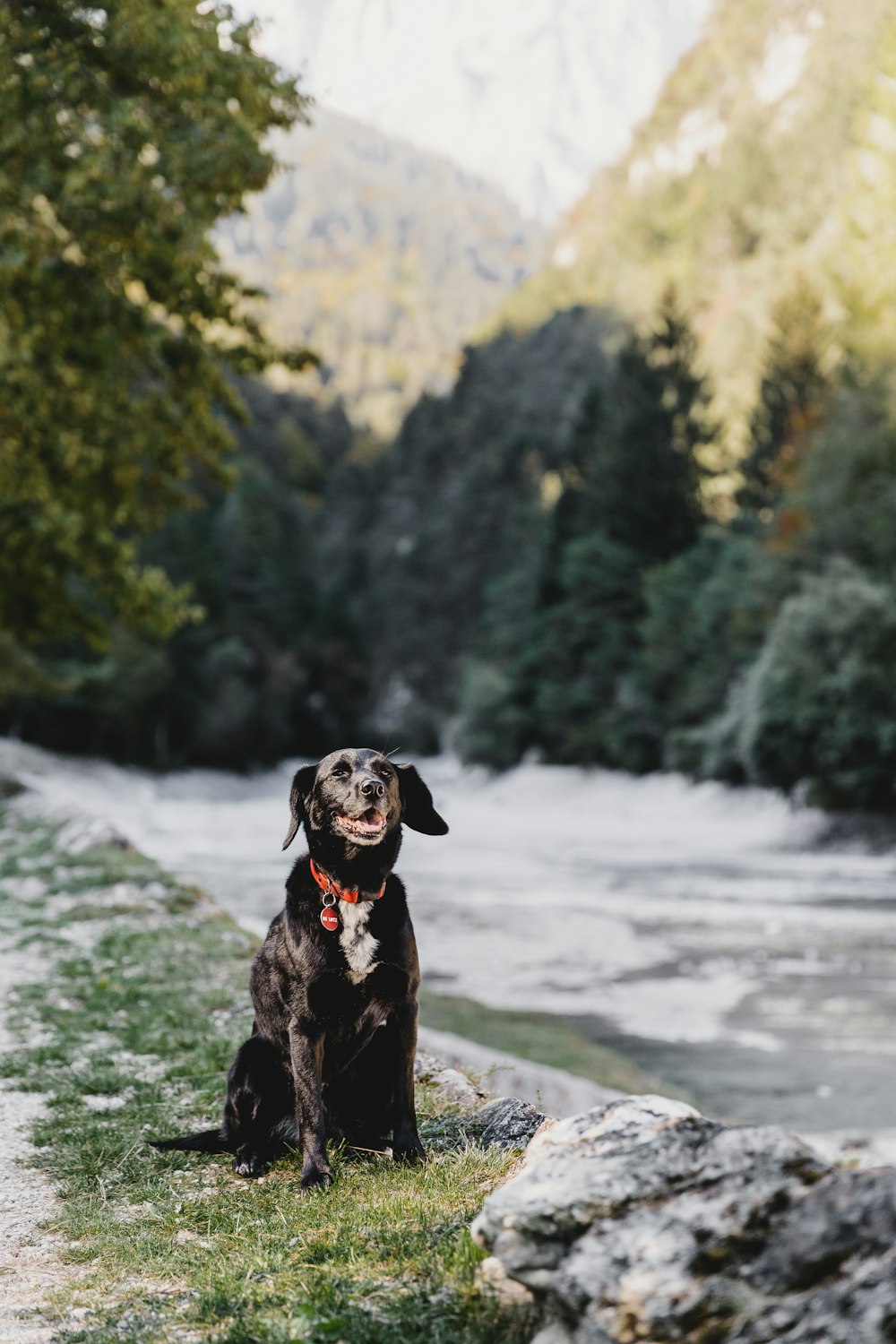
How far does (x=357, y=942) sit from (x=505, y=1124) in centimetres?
103

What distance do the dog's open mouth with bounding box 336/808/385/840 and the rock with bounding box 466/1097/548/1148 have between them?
1.27 m

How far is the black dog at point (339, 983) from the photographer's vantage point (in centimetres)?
425

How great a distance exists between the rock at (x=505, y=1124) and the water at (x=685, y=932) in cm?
635

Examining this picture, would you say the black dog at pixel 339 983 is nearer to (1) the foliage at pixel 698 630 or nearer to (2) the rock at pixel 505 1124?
(2) the rock at pixel 505 1124

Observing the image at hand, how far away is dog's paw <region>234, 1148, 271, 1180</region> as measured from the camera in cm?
456

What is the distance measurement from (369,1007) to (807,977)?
544 inches

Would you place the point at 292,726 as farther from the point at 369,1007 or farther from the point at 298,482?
the point at 369,1007

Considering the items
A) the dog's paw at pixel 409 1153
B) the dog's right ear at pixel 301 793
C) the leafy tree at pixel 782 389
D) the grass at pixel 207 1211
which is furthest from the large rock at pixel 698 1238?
→ the leafy tree at pixel 782 389

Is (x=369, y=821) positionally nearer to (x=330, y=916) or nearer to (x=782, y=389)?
(x=330, y=916)

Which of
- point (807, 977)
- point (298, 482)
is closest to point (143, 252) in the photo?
point (807, 977)

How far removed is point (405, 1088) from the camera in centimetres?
445

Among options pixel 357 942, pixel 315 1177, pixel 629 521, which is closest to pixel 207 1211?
pixel 315 1177

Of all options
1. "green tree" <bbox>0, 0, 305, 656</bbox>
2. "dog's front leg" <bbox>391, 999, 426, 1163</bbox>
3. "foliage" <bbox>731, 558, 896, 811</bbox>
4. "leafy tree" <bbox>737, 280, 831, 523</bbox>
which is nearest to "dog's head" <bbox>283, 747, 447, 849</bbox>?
"dog's front leg" <bbox>391, 999, 426, 1163</bbox>

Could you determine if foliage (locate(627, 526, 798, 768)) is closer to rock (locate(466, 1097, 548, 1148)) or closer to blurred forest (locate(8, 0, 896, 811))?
blurred forest (locate(8, 0, 896, 811))
